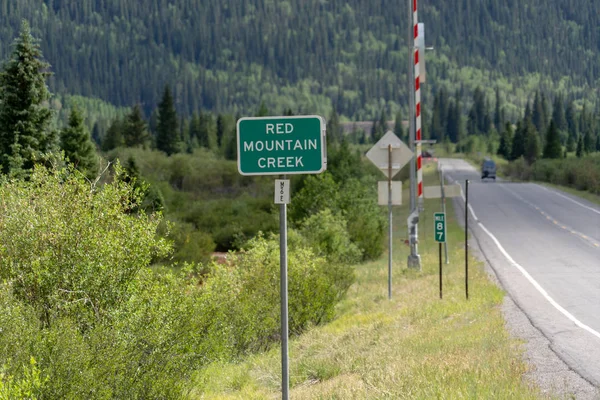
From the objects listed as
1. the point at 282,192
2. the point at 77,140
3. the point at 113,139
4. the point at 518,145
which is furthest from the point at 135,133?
the point at 282,192

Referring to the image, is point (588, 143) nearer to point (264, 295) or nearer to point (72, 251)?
point (264, 295)

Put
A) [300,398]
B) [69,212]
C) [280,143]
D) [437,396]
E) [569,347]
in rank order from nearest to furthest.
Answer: [280,143]
[437,396]
[300,398]
[569,347]
[69,212]

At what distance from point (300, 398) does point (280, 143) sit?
148 inches

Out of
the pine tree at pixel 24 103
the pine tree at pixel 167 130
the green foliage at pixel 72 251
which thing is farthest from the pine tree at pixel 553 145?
the green foliage at pixel 72 251

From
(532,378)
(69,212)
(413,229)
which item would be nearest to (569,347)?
(532,378)

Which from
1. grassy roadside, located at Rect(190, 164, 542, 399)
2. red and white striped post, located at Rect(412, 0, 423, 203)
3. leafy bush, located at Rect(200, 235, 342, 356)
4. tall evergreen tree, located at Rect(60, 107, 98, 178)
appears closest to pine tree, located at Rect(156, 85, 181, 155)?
tall evergreen tree, located at Rect(60, 107, 98, 178)

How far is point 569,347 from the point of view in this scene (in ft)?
35.1

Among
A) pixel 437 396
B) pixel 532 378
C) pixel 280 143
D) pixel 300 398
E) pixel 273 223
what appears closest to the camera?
pixel 280 143

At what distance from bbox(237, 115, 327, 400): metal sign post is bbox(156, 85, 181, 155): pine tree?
10358cm

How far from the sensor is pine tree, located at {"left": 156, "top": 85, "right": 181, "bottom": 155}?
111 m

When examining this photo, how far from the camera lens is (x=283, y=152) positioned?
7461 mm

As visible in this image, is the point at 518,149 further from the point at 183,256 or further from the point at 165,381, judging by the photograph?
the point at 165,381

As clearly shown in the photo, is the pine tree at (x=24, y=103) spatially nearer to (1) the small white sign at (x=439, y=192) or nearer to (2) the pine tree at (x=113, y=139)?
(1) the small white sign at (x=439, y=192)

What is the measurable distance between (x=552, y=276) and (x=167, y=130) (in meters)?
95.5
